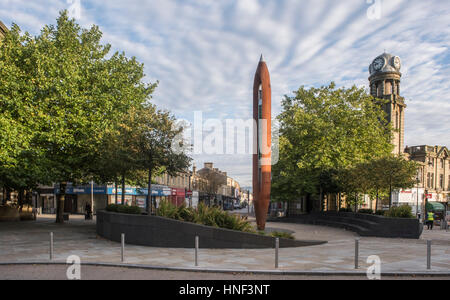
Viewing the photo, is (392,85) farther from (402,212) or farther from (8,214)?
(8,214)

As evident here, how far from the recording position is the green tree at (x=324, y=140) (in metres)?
33.1

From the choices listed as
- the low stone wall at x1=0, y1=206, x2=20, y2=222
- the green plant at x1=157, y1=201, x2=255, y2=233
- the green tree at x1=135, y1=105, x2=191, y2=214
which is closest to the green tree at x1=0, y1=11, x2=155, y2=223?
the green tree at x1=135, y1=105, x2=191, y2=214

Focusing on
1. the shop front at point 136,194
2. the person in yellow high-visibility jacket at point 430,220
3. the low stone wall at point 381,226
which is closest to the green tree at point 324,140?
the low stone wall at point 381,226

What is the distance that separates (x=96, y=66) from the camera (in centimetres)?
2638

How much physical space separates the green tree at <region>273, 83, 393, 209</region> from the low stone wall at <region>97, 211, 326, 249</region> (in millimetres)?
17074

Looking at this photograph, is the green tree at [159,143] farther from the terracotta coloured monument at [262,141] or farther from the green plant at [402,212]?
the green plant at [402,212]

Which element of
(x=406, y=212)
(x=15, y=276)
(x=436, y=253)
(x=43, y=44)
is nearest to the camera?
(x=15, y=276)

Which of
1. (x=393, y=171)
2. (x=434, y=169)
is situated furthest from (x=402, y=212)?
(x=434, y=169)

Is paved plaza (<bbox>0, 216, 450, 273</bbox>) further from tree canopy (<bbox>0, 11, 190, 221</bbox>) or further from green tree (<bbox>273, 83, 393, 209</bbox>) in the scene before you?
green tree (<bbox>273, 83, 393, 209</bbox>)

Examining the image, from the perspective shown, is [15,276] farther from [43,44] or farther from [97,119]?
[43,44]

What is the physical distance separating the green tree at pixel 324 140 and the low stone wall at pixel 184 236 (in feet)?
56.0
